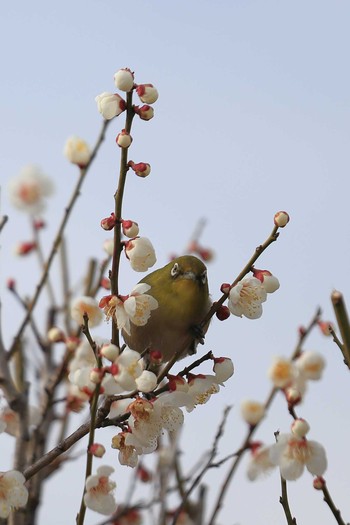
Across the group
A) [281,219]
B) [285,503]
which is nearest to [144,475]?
[285,503]

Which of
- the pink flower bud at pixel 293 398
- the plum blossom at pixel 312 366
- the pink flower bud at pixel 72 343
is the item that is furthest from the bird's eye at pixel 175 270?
the pink flower bud at pixel 72 343

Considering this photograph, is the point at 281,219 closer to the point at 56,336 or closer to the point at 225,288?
the point at 225,288

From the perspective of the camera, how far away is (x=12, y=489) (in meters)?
1.79

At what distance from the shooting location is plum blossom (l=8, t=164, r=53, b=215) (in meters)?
4.27

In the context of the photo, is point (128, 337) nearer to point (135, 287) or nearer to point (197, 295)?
point (197, 295)

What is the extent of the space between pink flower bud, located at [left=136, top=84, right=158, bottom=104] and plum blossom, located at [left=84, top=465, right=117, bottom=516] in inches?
34.1

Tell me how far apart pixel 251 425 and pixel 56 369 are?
0.99 m

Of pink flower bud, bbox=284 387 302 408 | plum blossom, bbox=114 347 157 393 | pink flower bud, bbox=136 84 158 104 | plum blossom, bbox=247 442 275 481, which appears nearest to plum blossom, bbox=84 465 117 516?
plum blossom, bbox=114 347 157 393

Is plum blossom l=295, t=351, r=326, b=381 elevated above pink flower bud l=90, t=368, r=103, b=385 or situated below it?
above

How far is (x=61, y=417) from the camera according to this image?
3633mm

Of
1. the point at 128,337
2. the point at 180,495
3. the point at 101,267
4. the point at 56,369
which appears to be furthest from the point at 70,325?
the point at 128,337

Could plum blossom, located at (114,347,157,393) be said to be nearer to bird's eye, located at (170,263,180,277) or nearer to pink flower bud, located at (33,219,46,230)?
bird's eye, located at (170,263,180,277)

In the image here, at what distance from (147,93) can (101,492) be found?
0.94m

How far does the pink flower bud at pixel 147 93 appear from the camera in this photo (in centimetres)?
181
